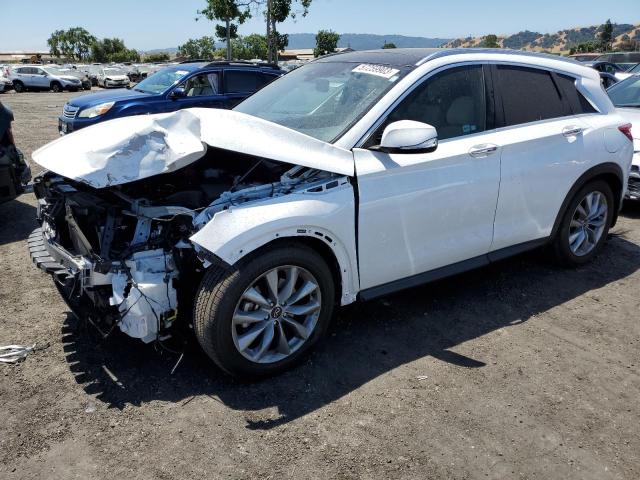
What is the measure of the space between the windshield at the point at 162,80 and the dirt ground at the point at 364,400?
7.24 meters

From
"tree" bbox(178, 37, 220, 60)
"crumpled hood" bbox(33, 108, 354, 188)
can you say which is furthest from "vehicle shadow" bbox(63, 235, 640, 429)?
"tree" bbox(178, 37, 220, 60)

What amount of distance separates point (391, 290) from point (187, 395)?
1.42 meters

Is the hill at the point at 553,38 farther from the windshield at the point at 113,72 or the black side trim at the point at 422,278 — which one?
the black side trim at the point at 422,278

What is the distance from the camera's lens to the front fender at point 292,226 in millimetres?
2729

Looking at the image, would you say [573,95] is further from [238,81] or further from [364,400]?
[238,81]

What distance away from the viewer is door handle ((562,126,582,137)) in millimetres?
4160

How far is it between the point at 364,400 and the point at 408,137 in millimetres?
1531

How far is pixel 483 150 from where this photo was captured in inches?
143

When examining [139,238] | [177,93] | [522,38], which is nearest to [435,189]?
[139,238]

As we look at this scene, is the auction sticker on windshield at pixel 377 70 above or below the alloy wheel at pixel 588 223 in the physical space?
above

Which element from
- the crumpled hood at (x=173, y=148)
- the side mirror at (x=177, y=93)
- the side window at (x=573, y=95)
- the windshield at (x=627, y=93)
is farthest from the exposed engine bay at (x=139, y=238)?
the side mirror at (x=177, y=93)

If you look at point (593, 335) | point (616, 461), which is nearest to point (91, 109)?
point (593, 335)

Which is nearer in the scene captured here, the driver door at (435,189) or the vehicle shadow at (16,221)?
the driver door at (435,189)

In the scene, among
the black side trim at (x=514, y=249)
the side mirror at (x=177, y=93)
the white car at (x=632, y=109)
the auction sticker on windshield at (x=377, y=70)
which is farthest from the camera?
the side mirror at (x=177, y=93)
